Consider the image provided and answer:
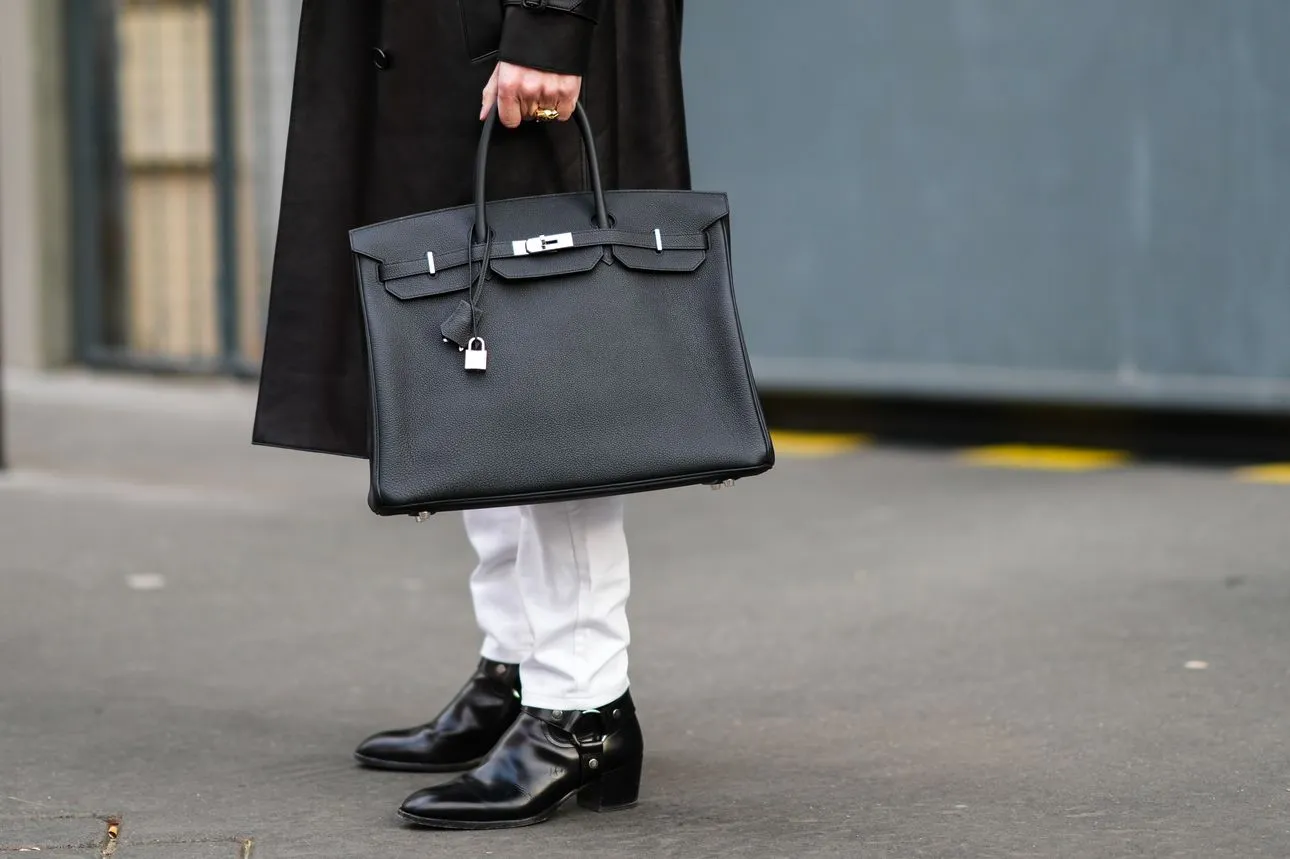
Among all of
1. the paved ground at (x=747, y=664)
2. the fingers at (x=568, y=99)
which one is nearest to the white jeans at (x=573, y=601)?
the paved ground at (x=747, y=664)

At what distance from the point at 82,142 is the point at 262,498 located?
4383 millimetres

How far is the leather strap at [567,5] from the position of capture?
8.90ft

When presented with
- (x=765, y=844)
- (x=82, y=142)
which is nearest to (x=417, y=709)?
(x=765, y=844)

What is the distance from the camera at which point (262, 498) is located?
6215 mm

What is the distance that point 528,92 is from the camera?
2.72m

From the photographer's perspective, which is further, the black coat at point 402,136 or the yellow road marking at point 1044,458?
the yellow road marking at point 1044,458

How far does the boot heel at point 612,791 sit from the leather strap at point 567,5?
109 centimetres

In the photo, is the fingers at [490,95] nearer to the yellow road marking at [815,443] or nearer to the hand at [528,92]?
the hand at [528,92]

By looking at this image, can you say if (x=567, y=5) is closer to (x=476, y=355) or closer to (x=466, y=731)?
(x=476, y=355)

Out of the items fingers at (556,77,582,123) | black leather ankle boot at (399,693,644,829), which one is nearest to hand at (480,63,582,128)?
fingers at (556,77,582,123)

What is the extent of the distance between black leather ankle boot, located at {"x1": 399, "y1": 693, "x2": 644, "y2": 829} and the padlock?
561 mm

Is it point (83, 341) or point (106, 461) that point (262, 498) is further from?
point (83, 341)

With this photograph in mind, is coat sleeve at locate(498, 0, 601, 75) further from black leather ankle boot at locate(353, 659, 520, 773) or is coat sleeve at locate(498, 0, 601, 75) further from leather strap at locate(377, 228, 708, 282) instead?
black leather ankle boot at locate(353, 659, 520, 773)

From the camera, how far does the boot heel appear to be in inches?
116
